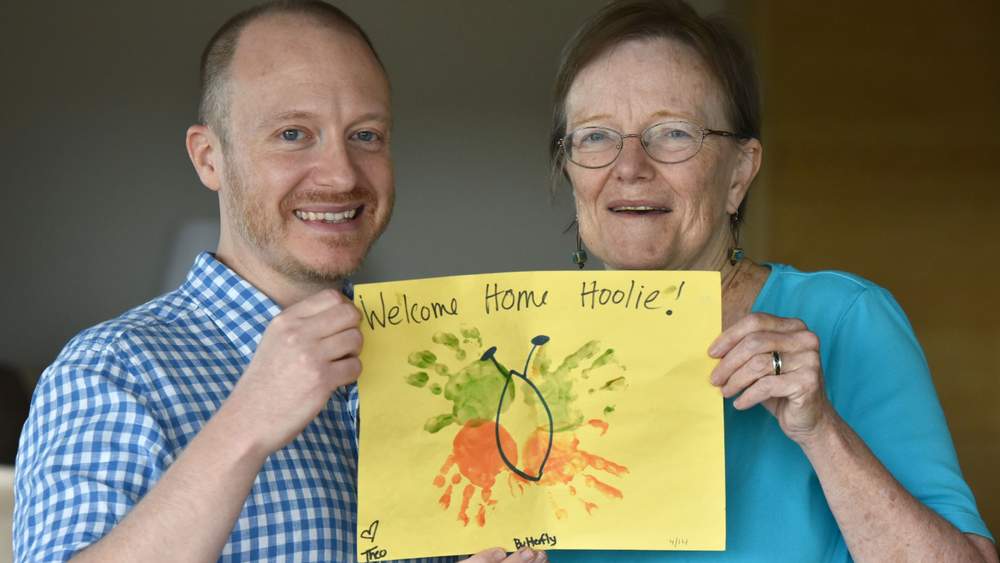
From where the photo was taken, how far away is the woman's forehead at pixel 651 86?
1.58m

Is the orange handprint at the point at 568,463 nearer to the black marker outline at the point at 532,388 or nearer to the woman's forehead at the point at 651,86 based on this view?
the black marker outline at the point at 532,388

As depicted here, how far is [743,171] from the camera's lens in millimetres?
1695

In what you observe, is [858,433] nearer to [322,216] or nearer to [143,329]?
[322,216]

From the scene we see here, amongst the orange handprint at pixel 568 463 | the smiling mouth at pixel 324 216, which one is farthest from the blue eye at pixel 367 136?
the orange handprint at pixel 568 463

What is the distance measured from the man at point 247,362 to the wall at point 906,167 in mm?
3548

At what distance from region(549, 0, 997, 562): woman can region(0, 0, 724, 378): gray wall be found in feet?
11.0

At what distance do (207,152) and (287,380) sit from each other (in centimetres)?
58

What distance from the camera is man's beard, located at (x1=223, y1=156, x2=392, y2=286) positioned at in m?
1.55

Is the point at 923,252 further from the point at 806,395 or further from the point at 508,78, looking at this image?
the point at 806,395

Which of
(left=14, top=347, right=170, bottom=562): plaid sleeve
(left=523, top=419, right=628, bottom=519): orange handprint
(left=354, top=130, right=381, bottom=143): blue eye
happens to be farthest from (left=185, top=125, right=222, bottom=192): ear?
(left=523, top=419, right=628, bottom=519): orange handprint

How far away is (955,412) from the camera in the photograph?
4.95 metres

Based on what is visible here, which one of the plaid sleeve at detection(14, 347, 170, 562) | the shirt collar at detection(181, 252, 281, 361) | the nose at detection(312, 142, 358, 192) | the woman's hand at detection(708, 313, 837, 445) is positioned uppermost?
the nose at detection(312, 142, 358, 192)

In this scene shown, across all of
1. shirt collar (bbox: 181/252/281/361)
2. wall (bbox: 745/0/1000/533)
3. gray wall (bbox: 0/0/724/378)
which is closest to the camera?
shirt collar (bbox: 181/252/281/361)

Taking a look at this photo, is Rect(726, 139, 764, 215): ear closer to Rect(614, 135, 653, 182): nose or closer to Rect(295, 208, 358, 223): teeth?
Rect(614, 135, 653, 182): nose
